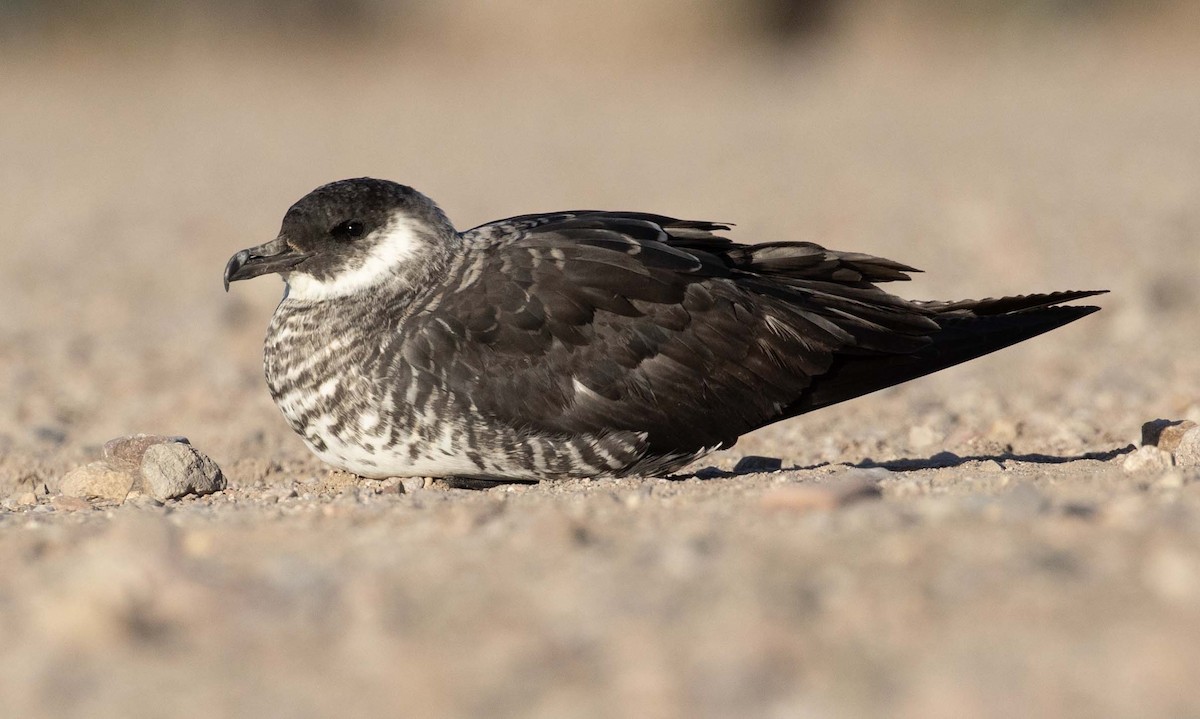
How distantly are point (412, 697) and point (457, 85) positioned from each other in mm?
20921

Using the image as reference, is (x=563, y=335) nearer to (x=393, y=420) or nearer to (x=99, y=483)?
(x=393, y=420)

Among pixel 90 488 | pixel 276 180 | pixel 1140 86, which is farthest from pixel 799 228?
pixel 1140 86

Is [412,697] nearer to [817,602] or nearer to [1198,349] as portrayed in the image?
[817,602]

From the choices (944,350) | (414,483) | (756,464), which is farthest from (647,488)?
(944,350)

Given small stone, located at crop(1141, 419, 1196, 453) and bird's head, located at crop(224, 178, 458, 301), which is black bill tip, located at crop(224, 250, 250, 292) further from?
small stone, located at crop(1141, 419, 1196, 453)

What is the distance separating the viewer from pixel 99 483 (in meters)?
6.36

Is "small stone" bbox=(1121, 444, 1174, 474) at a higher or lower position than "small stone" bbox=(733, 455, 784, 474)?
higher


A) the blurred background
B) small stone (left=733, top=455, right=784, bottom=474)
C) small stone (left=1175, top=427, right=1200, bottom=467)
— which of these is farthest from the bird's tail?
the blurred background

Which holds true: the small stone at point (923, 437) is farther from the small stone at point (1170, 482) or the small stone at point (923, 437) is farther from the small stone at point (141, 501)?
the small stone at point (141, 501)

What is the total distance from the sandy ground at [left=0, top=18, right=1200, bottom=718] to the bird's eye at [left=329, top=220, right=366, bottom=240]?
1.01 metres

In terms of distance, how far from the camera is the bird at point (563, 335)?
20.2ft

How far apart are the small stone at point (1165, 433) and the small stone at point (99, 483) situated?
12.9 feet

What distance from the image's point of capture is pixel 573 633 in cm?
365

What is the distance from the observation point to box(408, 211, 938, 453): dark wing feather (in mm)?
6195
